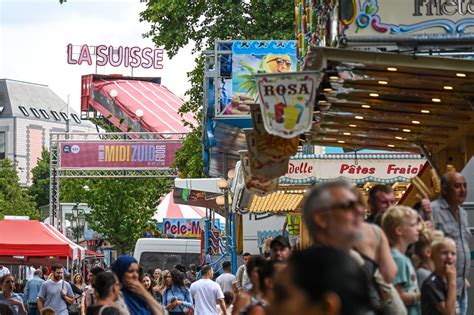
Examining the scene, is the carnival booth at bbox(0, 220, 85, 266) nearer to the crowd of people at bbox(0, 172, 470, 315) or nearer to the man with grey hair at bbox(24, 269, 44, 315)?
the man with grey hair at bbox(24, 269, 44, 315)

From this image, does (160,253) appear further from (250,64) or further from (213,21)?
(250,64)

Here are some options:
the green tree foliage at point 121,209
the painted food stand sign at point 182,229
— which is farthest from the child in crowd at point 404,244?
the green tree foliage at point 121,209

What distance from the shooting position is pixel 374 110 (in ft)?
62.9

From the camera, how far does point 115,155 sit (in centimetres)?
7450

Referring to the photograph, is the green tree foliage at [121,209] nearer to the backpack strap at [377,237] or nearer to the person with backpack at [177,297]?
the person with backpack at [177,297]

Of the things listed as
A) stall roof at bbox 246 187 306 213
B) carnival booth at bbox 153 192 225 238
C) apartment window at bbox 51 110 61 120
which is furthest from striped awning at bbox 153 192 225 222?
apartment window at bbox 51 110 61 120

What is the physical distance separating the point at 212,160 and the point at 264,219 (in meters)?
3.28

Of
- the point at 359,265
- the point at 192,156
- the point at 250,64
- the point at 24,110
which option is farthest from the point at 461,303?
the point at 24,110

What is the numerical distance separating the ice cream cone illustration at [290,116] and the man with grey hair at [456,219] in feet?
15.1

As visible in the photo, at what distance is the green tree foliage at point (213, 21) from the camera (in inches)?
1549

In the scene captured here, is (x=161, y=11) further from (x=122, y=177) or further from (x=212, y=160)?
(x=122, y=177)

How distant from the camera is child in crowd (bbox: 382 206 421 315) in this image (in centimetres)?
927

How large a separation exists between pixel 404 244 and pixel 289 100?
6055 millimetres

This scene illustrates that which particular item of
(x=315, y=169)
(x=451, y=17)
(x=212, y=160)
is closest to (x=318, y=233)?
(x=451, y=17)
